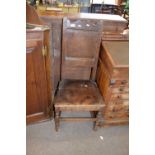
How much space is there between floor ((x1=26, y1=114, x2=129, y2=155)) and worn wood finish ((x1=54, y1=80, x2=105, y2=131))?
11 centimetres

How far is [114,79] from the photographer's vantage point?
153 cm

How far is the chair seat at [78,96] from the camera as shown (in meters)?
1.59

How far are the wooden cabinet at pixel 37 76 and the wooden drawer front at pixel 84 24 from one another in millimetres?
373

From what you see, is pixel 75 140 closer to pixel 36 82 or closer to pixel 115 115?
pixel 115 115

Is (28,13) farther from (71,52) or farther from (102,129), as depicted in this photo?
(102,129)

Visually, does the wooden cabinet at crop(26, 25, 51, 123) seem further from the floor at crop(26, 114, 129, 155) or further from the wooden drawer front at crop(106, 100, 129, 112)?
the wooden drawer front at crop(106, 100, 129, 112)

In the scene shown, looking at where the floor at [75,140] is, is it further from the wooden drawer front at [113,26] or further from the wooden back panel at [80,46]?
the wooden drawer front at [113,26]

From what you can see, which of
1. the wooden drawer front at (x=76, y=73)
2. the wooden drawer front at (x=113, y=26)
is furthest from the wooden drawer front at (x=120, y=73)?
the wooden drawer front at (x=113, y=26)

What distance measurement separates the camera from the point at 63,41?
5.61 feet

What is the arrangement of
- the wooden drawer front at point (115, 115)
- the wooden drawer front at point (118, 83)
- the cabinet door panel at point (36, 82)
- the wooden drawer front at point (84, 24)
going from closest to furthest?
the cabinet door panel at point (36, 82)
the wooden drawer front at point (118, 83)
the wooden drawer front at point (84, 24)
the wooden drawer front at point (115, 115)

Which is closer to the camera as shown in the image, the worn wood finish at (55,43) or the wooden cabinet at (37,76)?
the wooden cabinet at (37,76)

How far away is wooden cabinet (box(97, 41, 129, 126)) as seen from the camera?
4.94 ft
